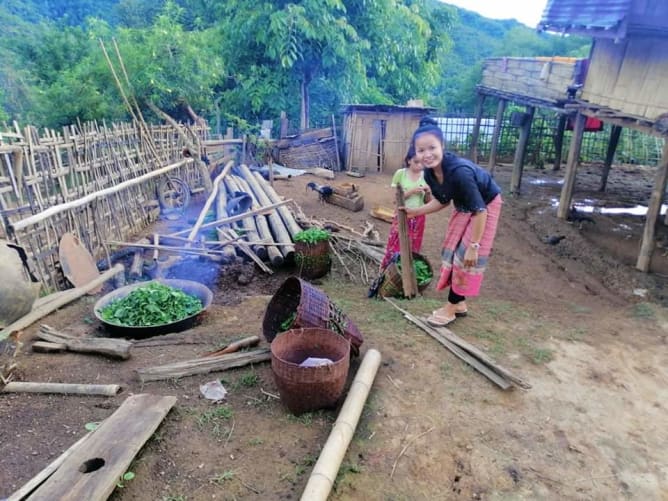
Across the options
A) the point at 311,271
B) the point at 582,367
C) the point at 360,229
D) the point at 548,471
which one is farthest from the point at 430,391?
the point at 360,229

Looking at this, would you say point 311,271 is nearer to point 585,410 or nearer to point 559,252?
point 585,410

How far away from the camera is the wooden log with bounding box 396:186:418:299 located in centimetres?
486

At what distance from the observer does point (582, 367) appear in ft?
12.7

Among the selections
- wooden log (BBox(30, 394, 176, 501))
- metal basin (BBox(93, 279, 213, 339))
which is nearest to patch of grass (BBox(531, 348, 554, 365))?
wooden log (BBox(30, 394, 176, 501))

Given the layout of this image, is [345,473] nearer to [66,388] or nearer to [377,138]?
[66,388]

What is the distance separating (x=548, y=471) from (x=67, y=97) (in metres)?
14.0

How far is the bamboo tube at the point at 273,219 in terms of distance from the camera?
6941 mm

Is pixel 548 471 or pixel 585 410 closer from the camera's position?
pixel 548 471

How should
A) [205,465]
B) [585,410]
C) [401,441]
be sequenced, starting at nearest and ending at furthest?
[205,465] → [401,441] → [585,410]

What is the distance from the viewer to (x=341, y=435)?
2.72 metres

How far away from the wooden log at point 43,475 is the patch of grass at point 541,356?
3.48m

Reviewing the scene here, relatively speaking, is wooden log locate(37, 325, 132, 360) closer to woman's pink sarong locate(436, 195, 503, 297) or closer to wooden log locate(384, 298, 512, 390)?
wooden log locate(384, 298, 512, 390)

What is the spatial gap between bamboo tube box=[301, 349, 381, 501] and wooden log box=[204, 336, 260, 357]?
42.1 inches

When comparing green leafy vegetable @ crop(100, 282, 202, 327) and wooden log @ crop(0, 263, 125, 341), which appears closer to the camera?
wooden log @ crop(0, 263, 125, 341)
